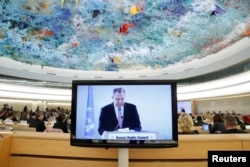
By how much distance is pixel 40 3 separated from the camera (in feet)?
23.5

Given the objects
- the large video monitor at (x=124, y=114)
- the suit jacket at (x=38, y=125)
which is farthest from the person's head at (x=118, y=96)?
the suit jacket at (x=38, y=125)

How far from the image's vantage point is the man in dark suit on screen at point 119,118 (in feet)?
4.09

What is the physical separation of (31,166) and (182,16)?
23.3ft

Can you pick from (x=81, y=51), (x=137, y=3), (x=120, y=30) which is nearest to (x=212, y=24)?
(x=137, y=3)

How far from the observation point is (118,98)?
127cm

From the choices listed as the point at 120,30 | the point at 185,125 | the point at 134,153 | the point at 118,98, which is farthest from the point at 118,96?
the point at 120,30

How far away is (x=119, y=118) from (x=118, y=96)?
12cm

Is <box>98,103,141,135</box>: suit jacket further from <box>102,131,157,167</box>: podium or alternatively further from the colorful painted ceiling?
the colorful painted ceiling

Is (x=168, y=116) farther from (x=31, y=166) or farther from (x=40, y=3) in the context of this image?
(x=40, y=3)

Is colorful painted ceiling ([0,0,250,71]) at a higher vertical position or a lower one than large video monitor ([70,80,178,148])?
higher

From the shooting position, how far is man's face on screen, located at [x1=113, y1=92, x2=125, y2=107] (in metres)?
1.26

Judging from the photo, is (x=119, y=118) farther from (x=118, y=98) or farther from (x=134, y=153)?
(x=134, y=153)

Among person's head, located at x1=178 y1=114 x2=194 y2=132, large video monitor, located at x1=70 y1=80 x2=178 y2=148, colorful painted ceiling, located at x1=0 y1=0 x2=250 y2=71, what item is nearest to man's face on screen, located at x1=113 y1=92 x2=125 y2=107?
large video monitor, located at x1=70 y1=80 x2=178 y2=148

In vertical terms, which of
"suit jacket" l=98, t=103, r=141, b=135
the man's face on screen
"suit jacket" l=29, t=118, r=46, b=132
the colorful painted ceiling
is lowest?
"suit jacket" l=29, t=118, r=46, b=132
